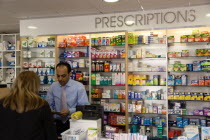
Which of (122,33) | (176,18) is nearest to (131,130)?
(122,33)

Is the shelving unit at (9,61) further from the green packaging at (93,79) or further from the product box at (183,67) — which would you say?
the product box at (183,67)

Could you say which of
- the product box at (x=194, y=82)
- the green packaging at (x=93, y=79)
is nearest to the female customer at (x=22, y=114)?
the green packaging at (x=93, y=79)

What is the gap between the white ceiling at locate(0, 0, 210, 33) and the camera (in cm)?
489

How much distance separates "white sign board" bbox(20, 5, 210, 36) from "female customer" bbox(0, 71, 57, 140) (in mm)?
3695

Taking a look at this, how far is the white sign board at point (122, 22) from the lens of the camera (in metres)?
4.88

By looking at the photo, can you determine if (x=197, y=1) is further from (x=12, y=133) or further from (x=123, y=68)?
(x=12, y=133)

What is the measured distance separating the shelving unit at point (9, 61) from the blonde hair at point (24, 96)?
233 inches

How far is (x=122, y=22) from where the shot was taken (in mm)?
5340

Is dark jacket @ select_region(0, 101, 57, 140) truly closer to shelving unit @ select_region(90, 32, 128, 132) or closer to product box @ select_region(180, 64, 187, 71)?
shelving unit @ select_region(90, 32, 128, 132)

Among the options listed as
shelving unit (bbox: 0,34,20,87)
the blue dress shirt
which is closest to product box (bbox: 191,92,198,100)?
the blue dress shirt

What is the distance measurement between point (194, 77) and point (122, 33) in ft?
6.62

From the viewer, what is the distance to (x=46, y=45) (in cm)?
618

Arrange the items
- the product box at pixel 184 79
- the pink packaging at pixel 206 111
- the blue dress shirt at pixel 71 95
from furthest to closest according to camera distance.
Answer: the product box at pixel 184 79, the pink packaging at pixel 206 111, the blue dress shirt at pixel 71 95

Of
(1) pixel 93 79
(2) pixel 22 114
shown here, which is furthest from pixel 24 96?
(1) pixel 93 79
